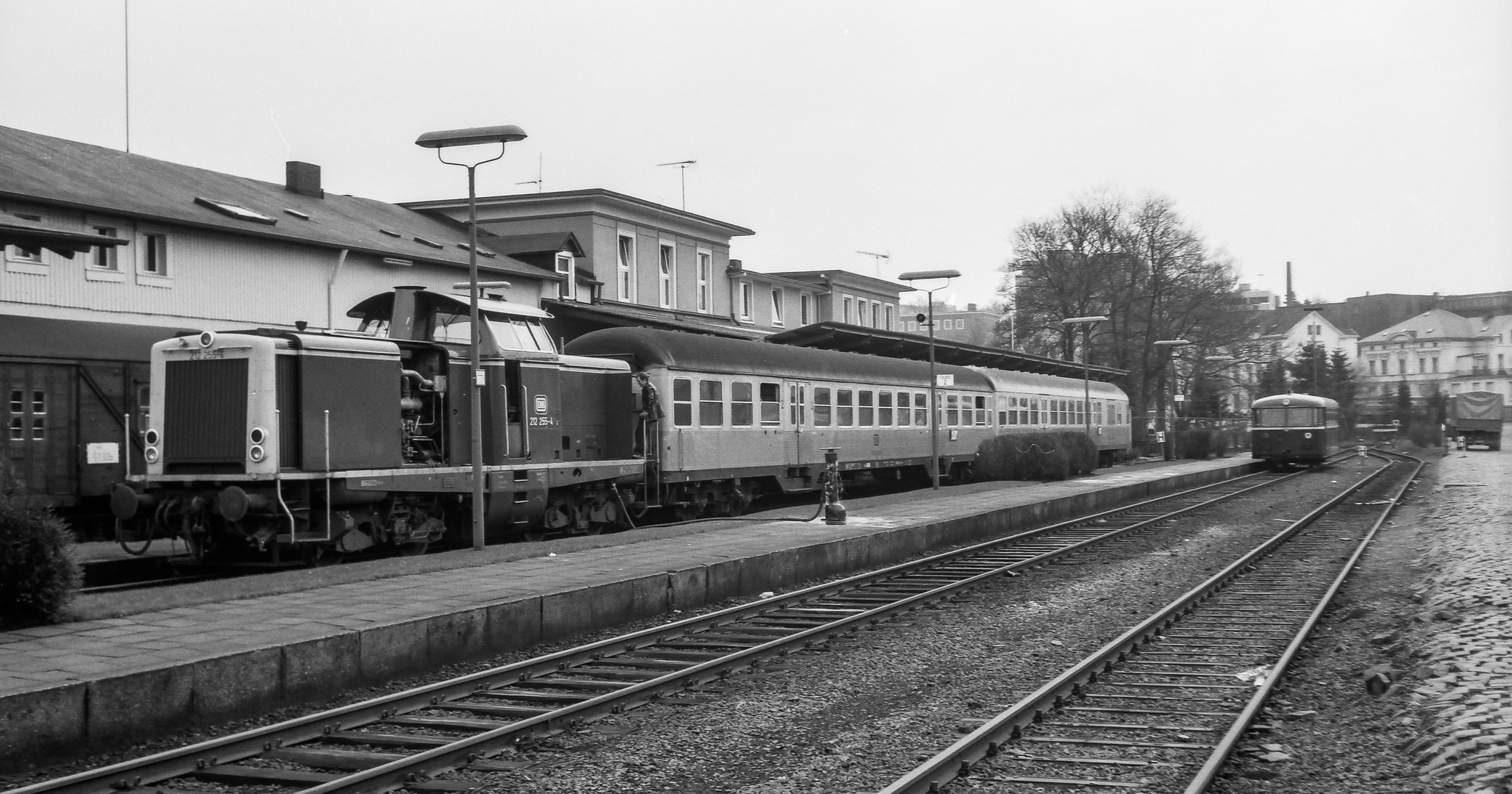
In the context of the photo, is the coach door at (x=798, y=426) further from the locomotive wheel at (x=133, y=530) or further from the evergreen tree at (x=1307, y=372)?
the evergreen tree at (x=1307, y=372)

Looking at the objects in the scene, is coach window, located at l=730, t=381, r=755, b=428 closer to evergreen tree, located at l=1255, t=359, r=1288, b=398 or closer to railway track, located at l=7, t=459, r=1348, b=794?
railway track, located at l=7, t=459, r=1348, b=794

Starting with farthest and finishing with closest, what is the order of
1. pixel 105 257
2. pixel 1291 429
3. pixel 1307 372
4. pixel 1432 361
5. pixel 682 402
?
pixel 1432 361 < pixel 1307 372 < pixel 1291 429 < pixel 105 257 < pixel 682 402

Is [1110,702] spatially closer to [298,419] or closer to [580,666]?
[580,666]

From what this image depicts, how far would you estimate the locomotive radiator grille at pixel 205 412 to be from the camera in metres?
14.0

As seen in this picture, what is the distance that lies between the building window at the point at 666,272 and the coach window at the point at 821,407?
14772mm

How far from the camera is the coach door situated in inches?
1006

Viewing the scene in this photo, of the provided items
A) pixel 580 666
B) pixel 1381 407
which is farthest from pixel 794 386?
pixel 1381 407

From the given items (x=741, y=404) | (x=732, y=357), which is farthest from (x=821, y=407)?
(x=732, y=357)

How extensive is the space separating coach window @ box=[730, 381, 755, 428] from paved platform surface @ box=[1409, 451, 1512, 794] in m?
11.6

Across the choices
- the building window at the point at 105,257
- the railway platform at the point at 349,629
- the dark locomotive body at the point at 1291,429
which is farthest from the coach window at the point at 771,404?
the dark locomotive body at the point at 1291,429

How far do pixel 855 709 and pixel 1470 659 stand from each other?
462 cm

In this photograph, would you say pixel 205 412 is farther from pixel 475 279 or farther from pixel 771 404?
pixel 771 404

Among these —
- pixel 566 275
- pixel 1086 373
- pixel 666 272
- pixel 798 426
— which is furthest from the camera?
pixel 666 272

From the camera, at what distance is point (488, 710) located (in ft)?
26.6
